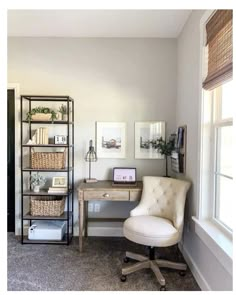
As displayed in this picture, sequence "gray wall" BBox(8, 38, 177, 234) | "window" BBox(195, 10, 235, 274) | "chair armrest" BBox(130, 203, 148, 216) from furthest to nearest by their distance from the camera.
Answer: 1. "gray wall" BBox(8, 38, 177, 234)
2. "chair armrest" BBox(130, 203, 148, 216)
3. "window" BBox(195, 10, 235, 274)

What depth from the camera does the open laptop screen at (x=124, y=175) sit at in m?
3.41

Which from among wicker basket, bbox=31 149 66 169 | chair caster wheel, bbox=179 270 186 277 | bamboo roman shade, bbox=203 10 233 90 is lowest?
chair caster wheel, bbox=179 270 186 277

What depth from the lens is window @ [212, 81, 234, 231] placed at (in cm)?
212

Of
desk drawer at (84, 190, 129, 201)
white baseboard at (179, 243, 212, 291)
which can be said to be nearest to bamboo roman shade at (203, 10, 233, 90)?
desk drawer at (84, 190, 129, 201)

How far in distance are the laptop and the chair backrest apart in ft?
1.18

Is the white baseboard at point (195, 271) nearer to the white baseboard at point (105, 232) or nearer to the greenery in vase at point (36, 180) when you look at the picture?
the white baseboard at point (105, 232)

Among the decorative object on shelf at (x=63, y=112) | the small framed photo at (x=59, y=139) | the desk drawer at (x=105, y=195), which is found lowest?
the desk drawer at (x=105, y=195)

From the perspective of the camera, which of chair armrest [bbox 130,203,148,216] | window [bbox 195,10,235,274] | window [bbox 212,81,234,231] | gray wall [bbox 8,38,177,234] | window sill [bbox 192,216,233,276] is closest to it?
window sill [bbox 192,216,233,276]

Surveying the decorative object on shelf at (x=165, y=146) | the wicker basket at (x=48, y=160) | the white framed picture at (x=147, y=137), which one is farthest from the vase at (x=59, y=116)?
the decorative object on shelf at (x=165, y=146)

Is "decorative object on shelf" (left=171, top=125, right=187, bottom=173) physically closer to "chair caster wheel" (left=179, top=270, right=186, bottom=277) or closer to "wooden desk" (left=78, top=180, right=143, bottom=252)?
"wooden desk" (left=78, top=180, right=143, bottom=252)

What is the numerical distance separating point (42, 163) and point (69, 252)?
1.11 metres

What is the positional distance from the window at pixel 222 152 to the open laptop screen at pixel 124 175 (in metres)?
1.22

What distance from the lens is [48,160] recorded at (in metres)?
3.35
